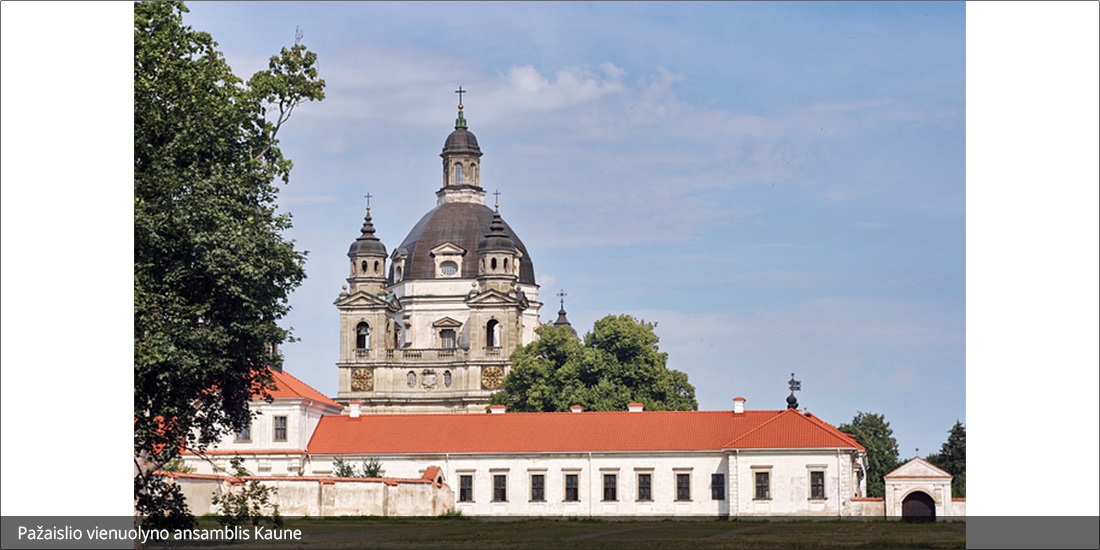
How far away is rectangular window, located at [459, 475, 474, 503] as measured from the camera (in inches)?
2286

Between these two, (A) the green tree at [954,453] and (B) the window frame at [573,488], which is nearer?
(B) the window frame at [573,488]

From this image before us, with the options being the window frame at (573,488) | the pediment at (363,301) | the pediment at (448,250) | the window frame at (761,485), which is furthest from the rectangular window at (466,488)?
the pediment at (448,250)

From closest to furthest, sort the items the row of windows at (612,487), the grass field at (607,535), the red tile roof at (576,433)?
1. the grass field at (607,535)
2. the row of windows at (612,487)
3. the red tile roof at (576,433)

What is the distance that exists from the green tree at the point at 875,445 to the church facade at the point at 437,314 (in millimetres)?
22236

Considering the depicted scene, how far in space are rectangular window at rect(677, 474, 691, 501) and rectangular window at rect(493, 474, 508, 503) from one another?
645 cm

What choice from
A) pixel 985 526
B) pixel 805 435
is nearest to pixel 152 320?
pixel 985 526

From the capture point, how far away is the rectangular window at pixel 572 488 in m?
57.5

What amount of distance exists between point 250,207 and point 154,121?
2.22m

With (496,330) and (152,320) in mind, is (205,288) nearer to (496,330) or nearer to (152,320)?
(152,320)

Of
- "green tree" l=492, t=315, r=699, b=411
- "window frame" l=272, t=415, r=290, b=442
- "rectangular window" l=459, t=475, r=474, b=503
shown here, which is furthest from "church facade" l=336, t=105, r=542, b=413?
"rectangular window" l=459, t=475, r=474, b=503

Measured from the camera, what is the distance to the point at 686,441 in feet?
189

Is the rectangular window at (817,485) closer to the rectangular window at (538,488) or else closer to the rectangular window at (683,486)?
the rectangular window at (683,486)

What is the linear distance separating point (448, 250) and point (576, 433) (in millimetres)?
47396

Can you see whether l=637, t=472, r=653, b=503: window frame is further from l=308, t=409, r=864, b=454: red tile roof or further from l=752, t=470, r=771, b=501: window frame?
l=752, t=470, r=771, b=501: window frame
